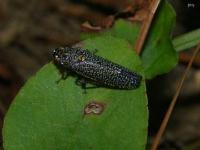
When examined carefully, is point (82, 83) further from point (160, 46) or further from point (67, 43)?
point (67, 43)

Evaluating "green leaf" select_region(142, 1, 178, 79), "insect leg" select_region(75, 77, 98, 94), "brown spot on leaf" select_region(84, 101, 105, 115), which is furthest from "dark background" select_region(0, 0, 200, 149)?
"brown spot on leaf" select_region(84, 101, 105, 115)

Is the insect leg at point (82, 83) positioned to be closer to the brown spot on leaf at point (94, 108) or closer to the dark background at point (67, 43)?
the brown spot on leaf at point (94, 108)

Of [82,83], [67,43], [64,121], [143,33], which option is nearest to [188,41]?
[143,33]

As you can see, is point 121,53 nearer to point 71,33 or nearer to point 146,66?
point 146,66

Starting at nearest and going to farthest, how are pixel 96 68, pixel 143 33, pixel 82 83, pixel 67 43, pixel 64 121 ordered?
1. pixel 64 121
2. pixel 82 83
3. pixel 143 33
4. pixel 96 68
5. pixel 67 43

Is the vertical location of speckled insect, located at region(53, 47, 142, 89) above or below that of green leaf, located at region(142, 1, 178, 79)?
below

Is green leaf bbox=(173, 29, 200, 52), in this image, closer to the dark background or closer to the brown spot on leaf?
the dark background
